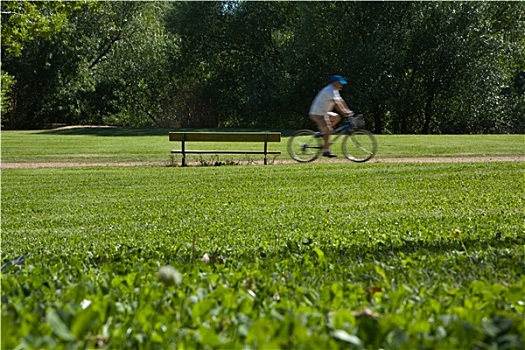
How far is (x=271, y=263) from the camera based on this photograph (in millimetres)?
3348

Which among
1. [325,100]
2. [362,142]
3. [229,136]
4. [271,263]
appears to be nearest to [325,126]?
[325,100]

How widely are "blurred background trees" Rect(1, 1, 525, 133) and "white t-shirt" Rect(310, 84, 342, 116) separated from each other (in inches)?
983

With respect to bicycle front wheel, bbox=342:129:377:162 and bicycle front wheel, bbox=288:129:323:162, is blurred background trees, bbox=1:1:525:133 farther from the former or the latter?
bicycle front wheel, bbox=288:129:323:162

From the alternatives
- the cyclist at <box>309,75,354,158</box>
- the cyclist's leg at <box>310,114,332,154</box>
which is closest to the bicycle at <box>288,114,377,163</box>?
the cyclist's leg at <box>310,114,332,154</box>

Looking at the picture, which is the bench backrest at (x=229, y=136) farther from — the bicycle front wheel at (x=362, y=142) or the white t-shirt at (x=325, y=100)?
the white t-shirt at (x=325, y=100)

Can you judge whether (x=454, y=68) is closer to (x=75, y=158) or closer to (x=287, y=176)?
(x=75, y=158)

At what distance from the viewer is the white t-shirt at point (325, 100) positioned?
13570mm

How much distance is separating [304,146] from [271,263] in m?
13.1

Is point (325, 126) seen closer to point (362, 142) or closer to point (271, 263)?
point (362, 142)

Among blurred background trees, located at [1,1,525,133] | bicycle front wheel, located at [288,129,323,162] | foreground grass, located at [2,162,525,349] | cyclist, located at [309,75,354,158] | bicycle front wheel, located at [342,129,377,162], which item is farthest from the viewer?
blurred background trees, located at [1,1,525,133]

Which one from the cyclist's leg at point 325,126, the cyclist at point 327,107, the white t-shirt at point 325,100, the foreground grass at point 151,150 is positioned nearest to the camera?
the cyclist at point 327,107

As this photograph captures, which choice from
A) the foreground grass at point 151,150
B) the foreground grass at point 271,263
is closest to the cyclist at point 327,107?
the foreground grass at point 271,263

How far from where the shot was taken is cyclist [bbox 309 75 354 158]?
13336mm

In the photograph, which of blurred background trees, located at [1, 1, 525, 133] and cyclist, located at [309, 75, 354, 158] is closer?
cyclist, located at [309, 75, 354, 158]
